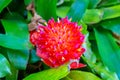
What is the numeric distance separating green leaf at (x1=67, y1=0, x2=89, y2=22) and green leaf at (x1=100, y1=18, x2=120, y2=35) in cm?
18

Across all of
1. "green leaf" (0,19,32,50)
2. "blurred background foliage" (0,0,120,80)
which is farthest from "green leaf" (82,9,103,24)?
"green leaf" (0,19,32,50)

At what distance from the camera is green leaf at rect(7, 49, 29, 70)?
109 cm

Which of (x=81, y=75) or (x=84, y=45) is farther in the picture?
(x=84, y=45)

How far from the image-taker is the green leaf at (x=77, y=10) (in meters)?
1.25

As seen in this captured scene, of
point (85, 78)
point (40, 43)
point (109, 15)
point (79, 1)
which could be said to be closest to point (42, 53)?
point (40, 43)

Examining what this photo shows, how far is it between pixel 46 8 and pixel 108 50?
0.29 metres

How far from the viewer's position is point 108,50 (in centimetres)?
132

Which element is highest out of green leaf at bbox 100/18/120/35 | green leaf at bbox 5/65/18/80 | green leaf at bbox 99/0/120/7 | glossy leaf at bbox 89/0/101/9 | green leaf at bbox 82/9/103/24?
glossy leaf at bbox 89/0/101/9

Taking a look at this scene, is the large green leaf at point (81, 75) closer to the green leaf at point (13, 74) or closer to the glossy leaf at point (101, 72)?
the glossy leaf at point (101, 72)

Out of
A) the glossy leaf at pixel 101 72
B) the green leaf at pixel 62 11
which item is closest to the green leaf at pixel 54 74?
the glossy leaf at pixel 101 72

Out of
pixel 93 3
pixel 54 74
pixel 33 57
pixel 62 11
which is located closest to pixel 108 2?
pixel 93 3

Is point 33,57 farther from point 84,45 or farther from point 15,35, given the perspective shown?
point 84,45

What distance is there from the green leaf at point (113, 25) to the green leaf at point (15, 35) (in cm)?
36

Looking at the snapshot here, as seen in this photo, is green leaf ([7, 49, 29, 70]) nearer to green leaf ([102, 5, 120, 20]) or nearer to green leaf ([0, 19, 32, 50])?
green leaf ([0, 19, 32, 50])
